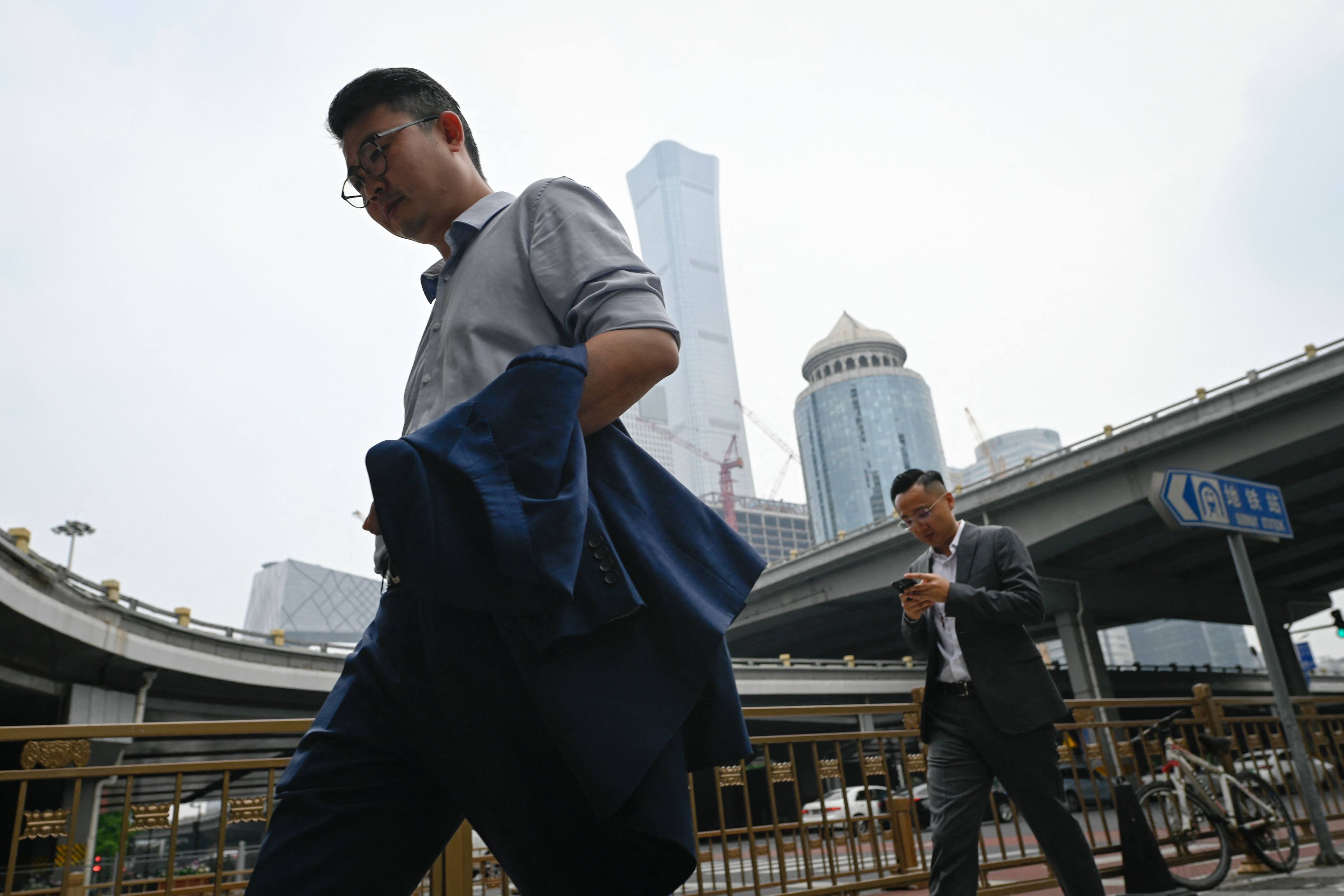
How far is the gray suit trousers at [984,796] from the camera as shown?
11.1ft

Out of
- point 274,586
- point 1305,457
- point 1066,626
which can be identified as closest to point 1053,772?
point 1305,457

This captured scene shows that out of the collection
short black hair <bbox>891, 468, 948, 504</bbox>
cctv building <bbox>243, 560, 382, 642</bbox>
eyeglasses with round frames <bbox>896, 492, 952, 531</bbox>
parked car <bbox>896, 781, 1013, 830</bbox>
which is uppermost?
cctv building <bbox>243, 560, 382, 642</bbox>

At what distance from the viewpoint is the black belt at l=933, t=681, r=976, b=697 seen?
366cm

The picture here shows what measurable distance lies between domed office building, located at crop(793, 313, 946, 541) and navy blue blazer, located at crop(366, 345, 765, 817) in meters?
124

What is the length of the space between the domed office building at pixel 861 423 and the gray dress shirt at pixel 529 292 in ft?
405

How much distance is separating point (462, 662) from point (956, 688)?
2993 millimetres

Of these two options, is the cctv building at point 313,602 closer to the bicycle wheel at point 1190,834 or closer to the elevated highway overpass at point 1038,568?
the elevated highway overpass at point 1038,568

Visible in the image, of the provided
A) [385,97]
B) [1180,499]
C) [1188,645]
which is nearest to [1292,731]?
[1180,499]

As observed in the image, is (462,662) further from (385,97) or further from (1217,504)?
(1217,504)

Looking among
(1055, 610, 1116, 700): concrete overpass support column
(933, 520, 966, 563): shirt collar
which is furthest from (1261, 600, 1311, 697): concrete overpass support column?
(933, 520, 966, 563): shirt collar

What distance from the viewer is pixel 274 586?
155 metres

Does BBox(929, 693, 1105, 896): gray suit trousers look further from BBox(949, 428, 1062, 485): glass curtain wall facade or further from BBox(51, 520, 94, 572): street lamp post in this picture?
BBox(949, 428, 1062, 485): glass curtain wall facade

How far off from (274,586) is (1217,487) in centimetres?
16753

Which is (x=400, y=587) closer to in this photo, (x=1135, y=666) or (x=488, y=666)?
(x=488, y=666)
